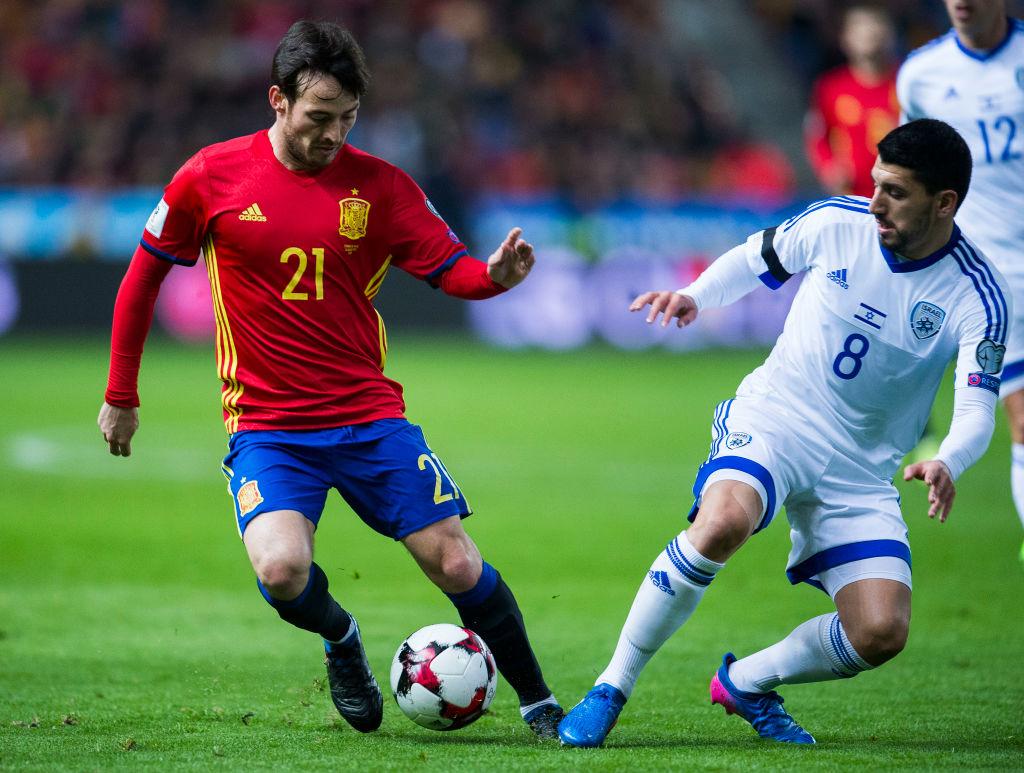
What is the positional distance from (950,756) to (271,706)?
7.56ft

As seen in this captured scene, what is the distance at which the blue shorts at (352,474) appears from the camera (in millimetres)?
4758

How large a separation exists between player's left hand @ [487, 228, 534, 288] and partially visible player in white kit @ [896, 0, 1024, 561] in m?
2.73

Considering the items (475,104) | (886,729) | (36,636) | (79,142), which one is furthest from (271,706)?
(475,104)

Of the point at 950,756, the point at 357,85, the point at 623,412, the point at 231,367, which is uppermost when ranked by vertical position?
the point at 357,85

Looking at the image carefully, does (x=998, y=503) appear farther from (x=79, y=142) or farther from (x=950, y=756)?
(x=79, y=142)

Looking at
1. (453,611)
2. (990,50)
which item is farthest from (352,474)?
(990,50)

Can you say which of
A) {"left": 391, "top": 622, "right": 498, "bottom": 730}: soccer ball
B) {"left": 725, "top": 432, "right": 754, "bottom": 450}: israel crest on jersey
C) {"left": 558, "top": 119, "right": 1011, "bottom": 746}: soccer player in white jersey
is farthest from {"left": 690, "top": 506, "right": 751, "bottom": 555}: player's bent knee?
{"left": 391, "top": 622, "right": 498, "bottom": 730}: soccer ball

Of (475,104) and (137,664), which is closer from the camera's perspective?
(137,664)

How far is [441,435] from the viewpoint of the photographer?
41.5 ft

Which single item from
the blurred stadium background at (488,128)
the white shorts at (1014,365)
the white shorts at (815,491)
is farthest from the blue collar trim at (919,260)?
the blurred stadium background at (488,128)

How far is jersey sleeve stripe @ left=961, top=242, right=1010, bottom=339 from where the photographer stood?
15.4 feet

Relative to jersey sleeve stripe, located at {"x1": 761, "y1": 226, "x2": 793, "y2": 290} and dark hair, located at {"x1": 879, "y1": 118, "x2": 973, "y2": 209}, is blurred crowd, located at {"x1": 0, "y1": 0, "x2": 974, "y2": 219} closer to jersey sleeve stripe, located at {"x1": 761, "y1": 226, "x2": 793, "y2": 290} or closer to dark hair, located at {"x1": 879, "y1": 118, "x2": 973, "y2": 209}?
jersey sleeve stripe, located at {"x1": 761, "y1": 226, "x2": 793, "y2": 290}

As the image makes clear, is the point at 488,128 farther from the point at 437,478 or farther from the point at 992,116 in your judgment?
the point at 437,478

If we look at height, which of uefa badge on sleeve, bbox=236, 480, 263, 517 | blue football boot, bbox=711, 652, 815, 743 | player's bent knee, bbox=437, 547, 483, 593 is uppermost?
uefa badge on sleeve, bbox=236, 480, 263, 517
